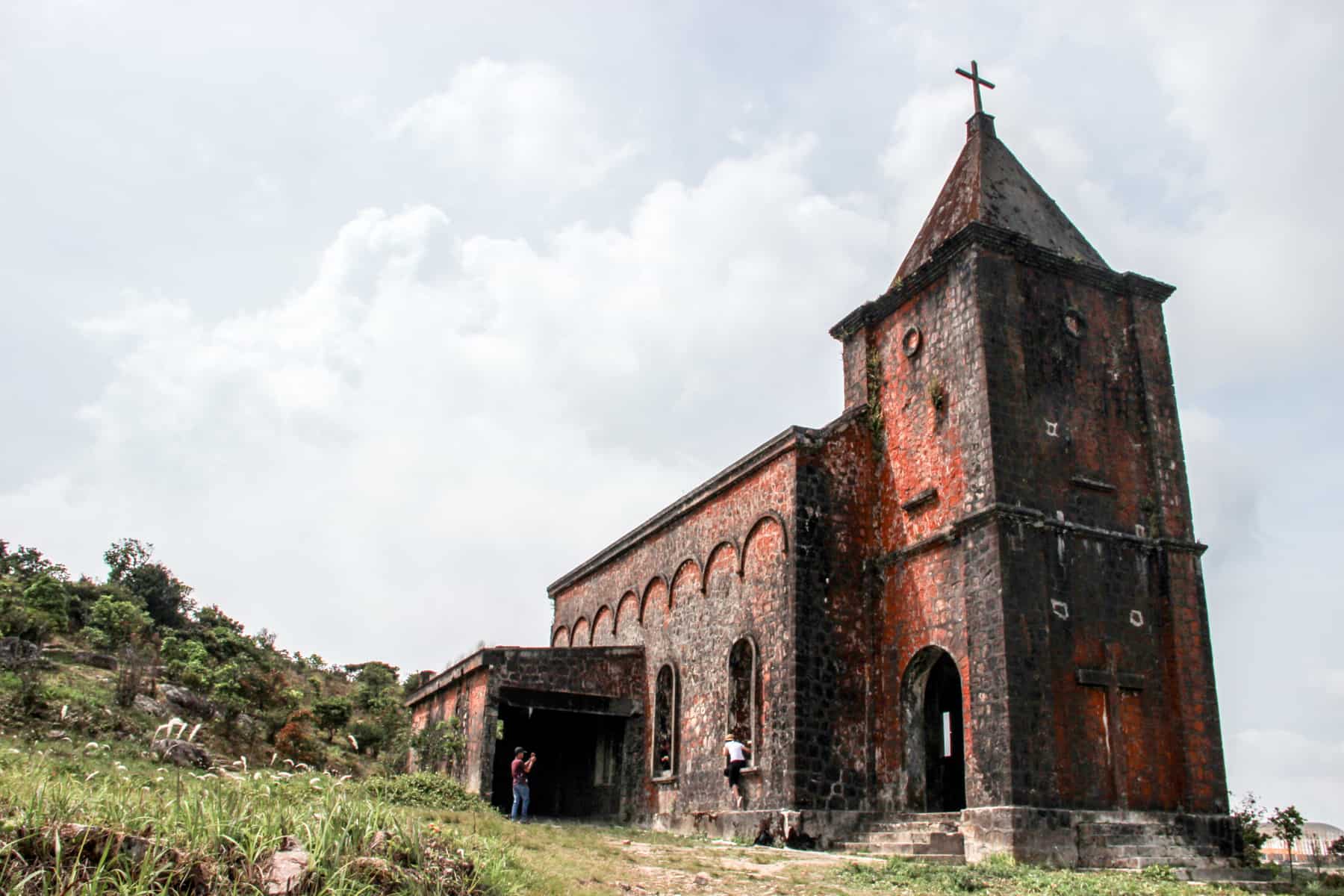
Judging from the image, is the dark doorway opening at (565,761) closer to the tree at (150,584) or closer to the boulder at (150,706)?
the boulder at (150,706)

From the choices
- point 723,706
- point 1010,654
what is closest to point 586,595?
point 723,706

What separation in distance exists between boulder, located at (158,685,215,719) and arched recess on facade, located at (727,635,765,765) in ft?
47.2

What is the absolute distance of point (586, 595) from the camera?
29.3 metres

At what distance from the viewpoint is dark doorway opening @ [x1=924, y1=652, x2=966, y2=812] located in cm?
1745

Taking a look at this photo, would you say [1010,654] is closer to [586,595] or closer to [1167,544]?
[1167,544]

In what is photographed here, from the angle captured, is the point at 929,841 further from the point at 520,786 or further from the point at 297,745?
the point at 297,745

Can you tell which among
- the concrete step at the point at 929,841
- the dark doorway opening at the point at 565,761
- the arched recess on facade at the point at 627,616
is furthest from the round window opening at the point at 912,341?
the dark doorway opening at the point at 565,761

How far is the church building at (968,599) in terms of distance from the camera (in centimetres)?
1530

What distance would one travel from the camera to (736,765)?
59.1ft

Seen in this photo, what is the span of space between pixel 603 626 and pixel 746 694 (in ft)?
28.3

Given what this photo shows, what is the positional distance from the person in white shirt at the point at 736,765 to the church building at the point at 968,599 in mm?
208

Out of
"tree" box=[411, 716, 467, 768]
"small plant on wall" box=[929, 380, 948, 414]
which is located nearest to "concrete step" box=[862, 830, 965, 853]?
"small plant on wall" box=[929, 380, 948, 414]

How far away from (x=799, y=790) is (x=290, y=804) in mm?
10337

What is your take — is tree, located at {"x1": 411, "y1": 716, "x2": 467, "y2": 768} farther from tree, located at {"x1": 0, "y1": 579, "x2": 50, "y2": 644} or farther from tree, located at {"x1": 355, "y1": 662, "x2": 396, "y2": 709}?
tree, located at {"x1": 355, "y1": 662, "x2": 396, "y2": 709}
